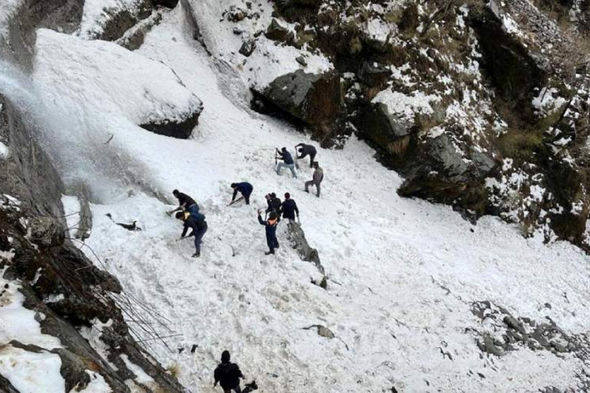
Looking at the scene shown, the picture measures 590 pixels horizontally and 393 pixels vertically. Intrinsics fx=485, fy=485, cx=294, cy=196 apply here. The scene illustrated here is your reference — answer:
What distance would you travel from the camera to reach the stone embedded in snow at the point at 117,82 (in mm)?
15859

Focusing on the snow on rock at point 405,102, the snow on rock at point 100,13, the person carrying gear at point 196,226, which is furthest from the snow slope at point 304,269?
the snow on rock at point 405,102

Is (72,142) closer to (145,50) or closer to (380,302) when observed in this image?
(145,50)

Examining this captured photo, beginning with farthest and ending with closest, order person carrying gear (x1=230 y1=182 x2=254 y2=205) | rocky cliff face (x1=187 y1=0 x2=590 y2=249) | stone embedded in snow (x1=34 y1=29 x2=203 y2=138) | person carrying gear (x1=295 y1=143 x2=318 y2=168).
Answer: rocky cliff face (x1=187 y1=0 x2=590 y2=249) → person carrying gear (x1=295 y1=143 x2=318 y2=168) → stone embedded in snow (x1=34 y1=29 x2=203 y2=138) → person carrying gear (x1=230 y1=182 x2=254 y2=205)

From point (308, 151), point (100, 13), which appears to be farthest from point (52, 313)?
point (100, 13)

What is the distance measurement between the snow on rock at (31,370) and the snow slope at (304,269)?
16.3 ft

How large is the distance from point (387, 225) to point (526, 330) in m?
6.21

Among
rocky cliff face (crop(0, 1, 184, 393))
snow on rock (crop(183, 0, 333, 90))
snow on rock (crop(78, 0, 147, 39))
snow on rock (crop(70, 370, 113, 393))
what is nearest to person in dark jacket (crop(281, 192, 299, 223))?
rocky cliff face (crop(0, 1, 184, 393))

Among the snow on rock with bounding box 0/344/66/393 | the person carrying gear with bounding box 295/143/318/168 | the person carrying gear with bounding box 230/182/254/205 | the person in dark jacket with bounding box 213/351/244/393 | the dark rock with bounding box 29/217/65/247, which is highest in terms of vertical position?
the person carrying gear with bounding box 295/143/318/168

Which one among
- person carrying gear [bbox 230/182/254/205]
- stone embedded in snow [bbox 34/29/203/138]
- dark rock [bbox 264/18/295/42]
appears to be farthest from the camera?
dark rock [bbox 264/18/295/42]

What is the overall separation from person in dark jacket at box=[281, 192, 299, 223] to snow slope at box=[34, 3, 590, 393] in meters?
0.41

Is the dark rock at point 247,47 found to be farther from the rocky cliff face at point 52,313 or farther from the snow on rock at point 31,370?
the snow on rock at point 31,370

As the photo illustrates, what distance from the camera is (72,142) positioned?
49.2ft

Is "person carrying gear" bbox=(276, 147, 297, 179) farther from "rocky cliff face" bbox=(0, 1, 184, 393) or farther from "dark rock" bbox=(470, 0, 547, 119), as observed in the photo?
"dark rock" bbox=(470, 0, 547, 119)

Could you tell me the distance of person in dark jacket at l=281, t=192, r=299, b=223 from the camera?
50.0ft
